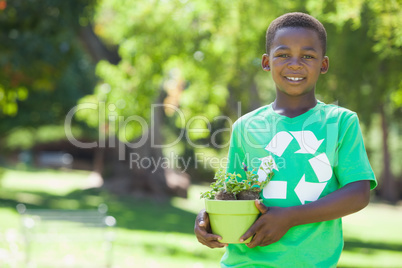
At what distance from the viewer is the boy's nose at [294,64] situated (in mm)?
2229

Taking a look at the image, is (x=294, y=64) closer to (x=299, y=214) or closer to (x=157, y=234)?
(x=299, y=214)

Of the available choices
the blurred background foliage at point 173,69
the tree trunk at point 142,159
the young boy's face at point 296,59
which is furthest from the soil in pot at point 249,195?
the tree trunk at point 142,159

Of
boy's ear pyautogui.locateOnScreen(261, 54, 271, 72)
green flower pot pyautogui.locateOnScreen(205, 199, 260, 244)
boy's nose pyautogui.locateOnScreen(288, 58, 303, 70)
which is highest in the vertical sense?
boy's nose pyautogui.locateOnScreen(288, 58, 303, 70)

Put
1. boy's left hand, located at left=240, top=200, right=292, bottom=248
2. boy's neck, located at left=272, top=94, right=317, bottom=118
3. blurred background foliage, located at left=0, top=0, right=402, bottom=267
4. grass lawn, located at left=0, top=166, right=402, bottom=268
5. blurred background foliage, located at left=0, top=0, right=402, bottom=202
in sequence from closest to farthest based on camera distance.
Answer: boy's left hand, located at left=240, top=200, right=292, bottom=248 < boy's neck, located at left=272, top=94, right=317, bottom=118 < grass lawn, located at left=0, top=166, right=402, bottom=268 < blurred background foliage, located at left=0, top=0, right=402, bottom=267 < blurred background foliage, located at left=0, top=0, right=402, bottom=202

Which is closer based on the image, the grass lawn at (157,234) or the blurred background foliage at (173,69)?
the grass lawn at (157,234)

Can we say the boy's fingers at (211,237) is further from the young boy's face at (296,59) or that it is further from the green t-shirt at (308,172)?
the young boy's face at (296,59)

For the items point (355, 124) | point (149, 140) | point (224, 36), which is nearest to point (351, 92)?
point (224, 36)

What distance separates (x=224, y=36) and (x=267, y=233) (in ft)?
29.3

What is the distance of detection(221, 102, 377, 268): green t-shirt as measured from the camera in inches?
85.5

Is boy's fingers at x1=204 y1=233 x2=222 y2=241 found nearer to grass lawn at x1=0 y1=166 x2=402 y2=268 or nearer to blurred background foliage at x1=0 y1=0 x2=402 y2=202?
blurred background foliage at x1=0 y1=0 x2=402 y2=202

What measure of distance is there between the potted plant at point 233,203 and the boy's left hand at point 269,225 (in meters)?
0.03

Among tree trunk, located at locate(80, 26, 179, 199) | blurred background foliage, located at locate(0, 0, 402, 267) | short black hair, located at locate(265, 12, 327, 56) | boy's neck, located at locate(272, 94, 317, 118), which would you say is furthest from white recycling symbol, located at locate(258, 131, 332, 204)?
tree trunk, located at locate(80, 26, 179, 199)

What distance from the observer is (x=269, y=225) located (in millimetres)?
2094

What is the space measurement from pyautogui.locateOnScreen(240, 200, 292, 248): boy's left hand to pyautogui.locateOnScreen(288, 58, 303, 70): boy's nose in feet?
1.72
